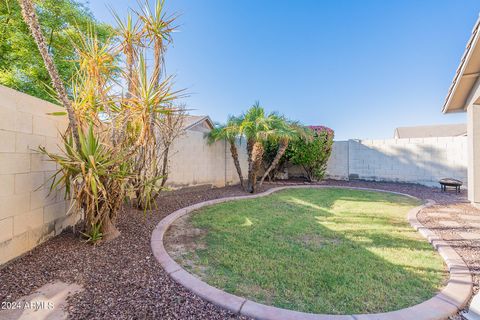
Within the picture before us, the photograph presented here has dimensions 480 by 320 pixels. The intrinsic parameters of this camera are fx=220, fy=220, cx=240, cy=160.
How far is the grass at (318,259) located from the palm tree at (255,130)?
2728 mm

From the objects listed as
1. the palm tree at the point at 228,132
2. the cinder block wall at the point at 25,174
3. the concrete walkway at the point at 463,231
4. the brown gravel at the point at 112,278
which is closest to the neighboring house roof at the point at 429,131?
the concrete walkway at the point at 463,231

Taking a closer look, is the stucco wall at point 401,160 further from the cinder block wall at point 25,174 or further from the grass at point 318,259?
the cinder block wall at point 25,174

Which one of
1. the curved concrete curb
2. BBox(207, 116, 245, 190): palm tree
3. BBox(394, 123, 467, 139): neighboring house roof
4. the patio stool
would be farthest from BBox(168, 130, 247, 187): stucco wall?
BBox(394, 123, 467, 139): neighboring house roof

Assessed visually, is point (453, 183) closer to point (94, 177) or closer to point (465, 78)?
point (465, 78)

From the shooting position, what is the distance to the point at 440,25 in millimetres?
8266

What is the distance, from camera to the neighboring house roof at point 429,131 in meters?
25.2

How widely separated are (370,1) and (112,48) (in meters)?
9.56

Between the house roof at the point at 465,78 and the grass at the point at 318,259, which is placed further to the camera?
the house roof at the point at 465,78

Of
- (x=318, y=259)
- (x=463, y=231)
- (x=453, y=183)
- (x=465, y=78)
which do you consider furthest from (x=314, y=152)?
(x=318, y=259)

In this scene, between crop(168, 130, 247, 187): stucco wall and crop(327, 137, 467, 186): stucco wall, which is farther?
crop(327, 137, 467, 186): stucco wall

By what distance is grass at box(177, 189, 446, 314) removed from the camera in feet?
7.10

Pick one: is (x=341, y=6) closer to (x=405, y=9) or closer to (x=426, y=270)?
(x=405, y=9)

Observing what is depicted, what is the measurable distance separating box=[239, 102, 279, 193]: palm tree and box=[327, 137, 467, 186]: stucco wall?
224 inches

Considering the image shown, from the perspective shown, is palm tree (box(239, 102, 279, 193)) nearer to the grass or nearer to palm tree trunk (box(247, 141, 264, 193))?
palm tree trunk (box(247, 141, 264, 193))
